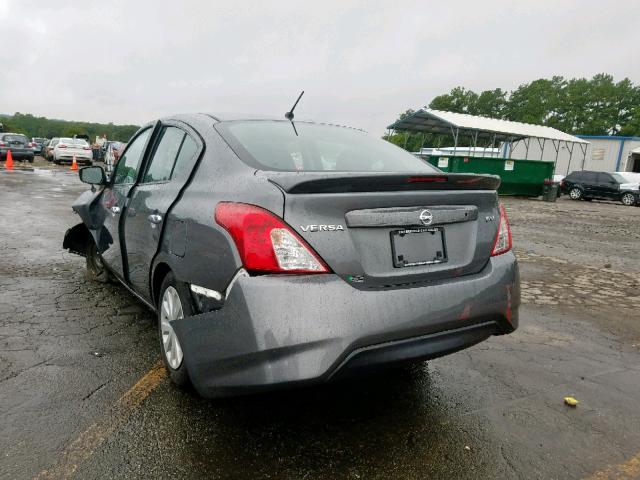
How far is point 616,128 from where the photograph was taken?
84.8 m

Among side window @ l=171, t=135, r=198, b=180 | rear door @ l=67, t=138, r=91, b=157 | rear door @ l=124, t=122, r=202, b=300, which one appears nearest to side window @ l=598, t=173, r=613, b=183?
rear door @ l=124, t=122, r=202, b=300

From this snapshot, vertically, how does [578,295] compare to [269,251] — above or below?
below

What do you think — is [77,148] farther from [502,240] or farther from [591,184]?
[502,240]

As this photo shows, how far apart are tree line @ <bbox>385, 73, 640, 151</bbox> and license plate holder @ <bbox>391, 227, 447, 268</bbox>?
254 feet

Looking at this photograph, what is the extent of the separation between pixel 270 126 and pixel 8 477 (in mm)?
2190

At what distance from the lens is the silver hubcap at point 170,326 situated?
8.65 ft

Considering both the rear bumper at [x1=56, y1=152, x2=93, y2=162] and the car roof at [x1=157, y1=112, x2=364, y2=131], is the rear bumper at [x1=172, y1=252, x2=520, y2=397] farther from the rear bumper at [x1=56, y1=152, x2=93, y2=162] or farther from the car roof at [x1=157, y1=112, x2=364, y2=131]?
the rear bumper at [x1=56, y1=152, x2=93, y2=162]

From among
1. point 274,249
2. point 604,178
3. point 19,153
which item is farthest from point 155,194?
point 19,153

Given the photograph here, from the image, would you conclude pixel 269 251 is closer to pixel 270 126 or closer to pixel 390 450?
pixel 390 450

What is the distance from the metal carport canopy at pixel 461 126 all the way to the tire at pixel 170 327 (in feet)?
78.9

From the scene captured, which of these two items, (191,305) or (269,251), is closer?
(269,251)

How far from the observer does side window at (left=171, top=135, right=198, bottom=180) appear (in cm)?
280

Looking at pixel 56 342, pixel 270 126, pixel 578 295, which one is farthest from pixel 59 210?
pixel 578 295

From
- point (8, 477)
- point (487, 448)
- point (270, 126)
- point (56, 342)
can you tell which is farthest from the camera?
point (56, 342)
